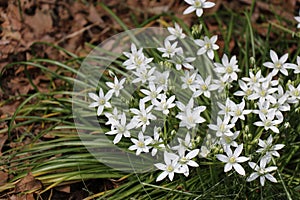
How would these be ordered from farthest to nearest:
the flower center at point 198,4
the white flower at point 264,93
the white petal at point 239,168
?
the flower center at point 198,4 → the white flower at point 264,93 → the white petal at point 239,168

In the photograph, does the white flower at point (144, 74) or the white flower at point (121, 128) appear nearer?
the white flower at point (121, 128)

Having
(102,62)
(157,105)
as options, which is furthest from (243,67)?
(157,105)

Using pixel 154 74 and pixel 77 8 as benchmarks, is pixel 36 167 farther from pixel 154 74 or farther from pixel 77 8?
pixel 77 8

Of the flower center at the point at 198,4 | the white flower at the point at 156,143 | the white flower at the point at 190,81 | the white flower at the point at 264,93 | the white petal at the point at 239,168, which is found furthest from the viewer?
the flower center at the point at 198,4

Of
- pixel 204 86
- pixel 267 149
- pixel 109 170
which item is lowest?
pixel 109 170

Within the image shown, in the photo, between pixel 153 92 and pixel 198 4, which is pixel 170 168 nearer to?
pixel 153 92

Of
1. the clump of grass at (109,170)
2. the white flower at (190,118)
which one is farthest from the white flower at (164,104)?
the clump of grass at (109,170)

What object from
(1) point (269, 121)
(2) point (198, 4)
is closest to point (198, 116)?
(1) point (269, 121)

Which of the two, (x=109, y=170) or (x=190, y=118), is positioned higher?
(x=190, y=118)

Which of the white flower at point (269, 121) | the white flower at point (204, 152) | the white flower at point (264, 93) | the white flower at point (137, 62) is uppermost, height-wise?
the white flower at point (137, 62)

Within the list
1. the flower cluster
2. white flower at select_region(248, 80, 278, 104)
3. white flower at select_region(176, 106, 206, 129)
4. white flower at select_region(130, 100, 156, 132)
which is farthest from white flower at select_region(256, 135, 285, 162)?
white flower at select_region(130, 100, 156, 132)

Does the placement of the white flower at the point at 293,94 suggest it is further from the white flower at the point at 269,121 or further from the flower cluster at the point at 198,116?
the white flower at the point at 269,121
